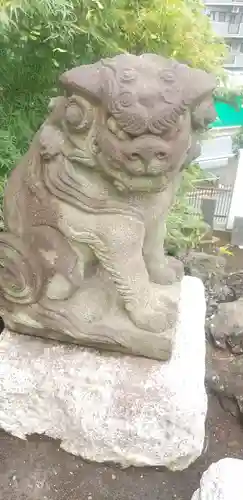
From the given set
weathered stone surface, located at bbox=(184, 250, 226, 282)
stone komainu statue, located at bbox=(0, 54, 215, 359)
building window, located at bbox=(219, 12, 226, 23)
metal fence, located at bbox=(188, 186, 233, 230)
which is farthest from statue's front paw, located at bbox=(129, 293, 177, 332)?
building window, located at bbox=(219, 12, 226, 23)

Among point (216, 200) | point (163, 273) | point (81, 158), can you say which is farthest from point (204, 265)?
point (81, 158)

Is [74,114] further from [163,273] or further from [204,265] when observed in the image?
[204,265]

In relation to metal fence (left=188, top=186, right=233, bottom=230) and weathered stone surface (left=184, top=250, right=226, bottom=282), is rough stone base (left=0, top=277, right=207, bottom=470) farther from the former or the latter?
metal fence (left=188, top=186, right=233, bottom=230)

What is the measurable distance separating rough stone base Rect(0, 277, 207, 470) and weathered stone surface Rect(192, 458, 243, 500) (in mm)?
325

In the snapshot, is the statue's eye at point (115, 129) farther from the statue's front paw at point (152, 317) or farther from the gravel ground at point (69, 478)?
the gravel ground at point (69, 478)

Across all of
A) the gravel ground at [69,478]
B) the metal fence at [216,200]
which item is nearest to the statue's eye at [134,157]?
the gravel ground at [69,478]

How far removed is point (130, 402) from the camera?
1.40 m

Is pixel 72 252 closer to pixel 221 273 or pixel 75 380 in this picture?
pixel 75 380

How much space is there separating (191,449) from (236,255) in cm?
215

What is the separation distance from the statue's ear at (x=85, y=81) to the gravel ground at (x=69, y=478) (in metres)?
1.02

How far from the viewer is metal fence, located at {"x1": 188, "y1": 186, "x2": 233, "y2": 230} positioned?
3801mm

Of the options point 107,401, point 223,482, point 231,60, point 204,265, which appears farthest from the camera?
point 231,60

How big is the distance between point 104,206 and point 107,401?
1.80 feet

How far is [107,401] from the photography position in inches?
55.7
